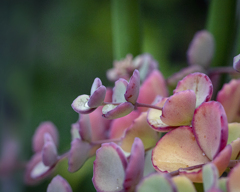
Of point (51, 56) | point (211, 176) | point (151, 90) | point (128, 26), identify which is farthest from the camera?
point (51, 56)

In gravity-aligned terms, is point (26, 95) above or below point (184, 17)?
below

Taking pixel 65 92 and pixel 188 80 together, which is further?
pixel 65 92

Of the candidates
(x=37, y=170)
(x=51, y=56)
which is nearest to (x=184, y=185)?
(x=37, y=170)

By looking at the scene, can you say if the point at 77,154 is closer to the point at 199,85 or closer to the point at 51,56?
the point at 199,85

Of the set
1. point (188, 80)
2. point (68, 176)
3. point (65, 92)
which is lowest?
point (68, 176)

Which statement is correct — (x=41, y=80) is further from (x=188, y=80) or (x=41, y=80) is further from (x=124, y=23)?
(x=188, y=80)

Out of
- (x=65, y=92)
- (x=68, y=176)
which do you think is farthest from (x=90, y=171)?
(x=65, y=92)

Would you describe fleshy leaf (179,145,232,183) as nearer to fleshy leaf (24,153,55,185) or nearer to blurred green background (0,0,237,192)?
fleshy leaf (24,153,55,185)
